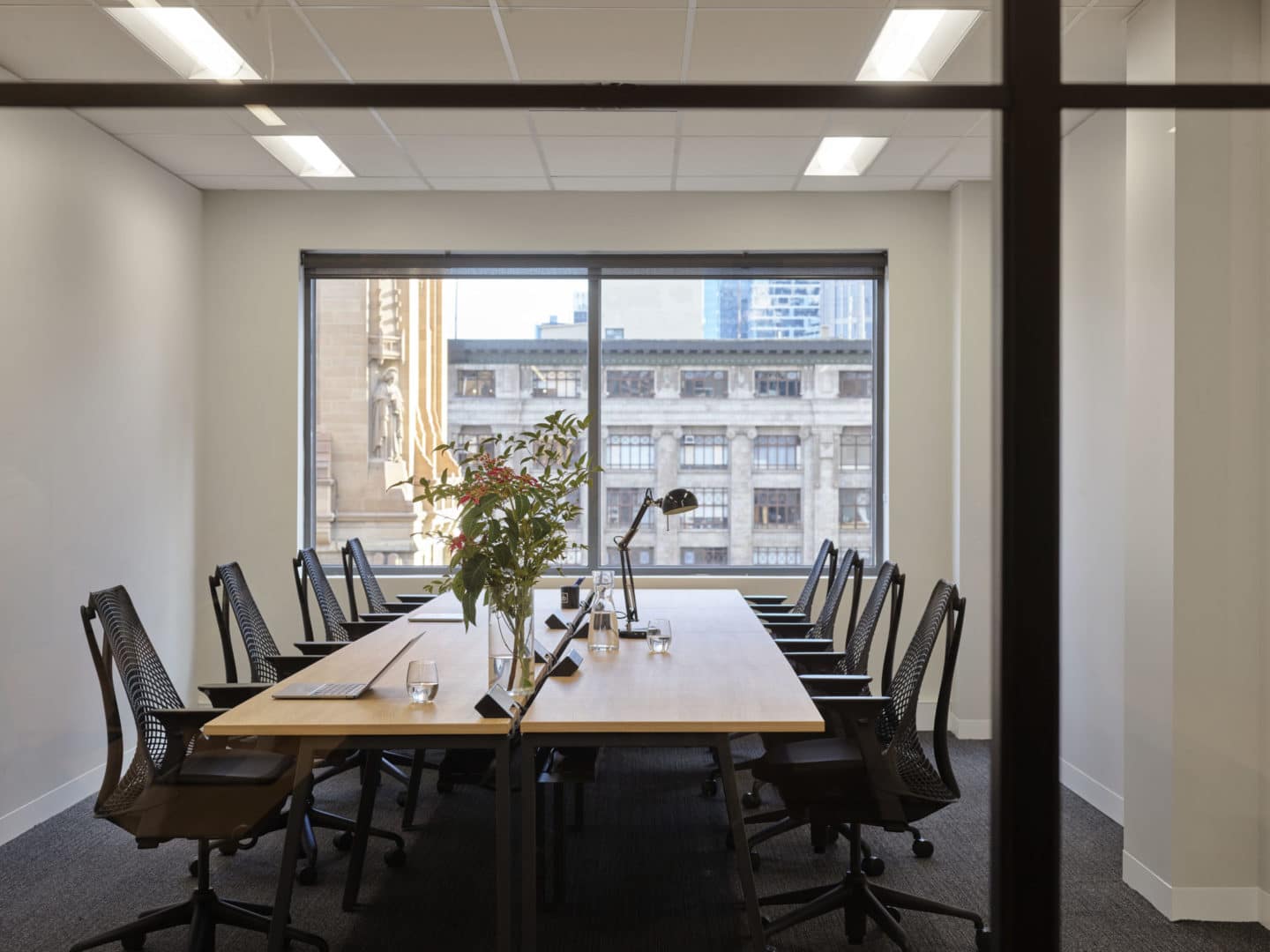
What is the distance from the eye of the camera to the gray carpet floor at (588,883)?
2549 mm

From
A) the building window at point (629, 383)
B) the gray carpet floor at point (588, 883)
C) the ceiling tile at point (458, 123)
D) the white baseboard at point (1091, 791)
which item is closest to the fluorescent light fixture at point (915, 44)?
the ceiling tile at point (458, 123)

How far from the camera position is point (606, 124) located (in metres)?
2.93

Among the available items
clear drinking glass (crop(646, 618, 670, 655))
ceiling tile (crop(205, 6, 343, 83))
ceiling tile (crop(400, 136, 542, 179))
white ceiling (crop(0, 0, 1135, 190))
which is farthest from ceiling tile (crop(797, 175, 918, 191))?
ceiling tile (crop(205, 6, 343, 83))

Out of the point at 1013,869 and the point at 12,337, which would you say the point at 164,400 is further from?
the point at 1013,869

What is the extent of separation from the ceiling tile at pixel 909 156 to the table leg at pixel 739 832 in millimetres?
2021

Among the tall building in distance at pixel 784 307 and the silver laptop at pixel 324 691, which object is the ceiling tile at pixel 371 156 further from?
the silver laptop at pixel 324 691

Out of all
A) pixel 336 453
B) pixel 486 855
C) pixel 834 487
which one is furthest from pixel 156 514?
pixel 834 487

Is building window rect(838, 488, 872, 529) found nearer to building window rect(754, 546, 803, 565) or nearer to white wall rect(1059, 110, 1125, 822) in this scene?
building window rect(754, 546, 803, 565)

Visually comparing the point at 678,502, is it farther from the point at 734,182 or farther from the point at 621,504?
the point at 734,182

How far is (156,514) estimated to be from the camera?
14.9 ft

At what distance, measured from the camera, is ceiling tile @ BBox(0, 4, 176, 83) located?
170 centimetres

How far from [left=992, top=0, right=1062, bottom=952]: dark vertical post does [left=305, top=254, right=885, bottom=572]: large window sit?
3466 millimetres

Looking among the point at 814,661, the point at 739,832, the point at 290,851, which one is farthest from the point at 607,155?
the point at 290,851

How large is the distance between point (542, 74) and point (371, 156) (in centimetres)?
258
